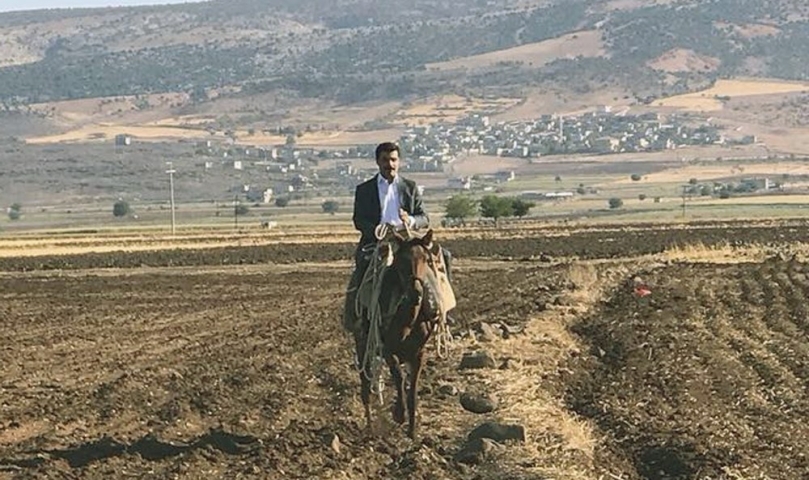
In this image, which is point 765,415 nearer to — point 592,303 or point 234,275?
point 592,303

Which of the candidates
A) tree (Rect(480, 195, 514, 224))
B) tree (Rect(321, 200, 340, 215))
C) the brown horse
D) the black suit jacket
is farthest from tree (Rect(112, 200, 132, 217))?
the brown horse

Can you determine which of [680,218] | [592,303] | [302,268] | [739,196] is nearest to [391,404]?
[592,303]

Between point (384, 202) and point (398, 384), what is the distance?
1.69 m

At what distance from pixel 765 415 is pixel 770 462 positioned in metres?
2.29

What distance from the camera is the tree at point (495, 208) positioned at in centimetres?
10181

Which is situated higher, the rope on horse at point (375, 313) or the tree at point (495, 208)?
the rope on horse at point (375, 313)

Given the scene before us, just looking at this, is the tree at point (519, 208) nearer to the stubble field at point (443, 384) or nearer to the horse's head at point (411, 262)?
the stubble field at point (443, 384)

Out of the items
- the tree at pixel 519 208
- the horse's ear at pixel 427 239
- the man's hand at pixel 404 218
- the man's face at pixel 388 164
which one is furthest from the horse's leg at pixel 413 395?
the tree at pixel 519 208

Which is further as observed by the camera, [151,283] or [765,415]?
[151,283]

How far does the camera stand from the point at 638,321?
23.5 metres

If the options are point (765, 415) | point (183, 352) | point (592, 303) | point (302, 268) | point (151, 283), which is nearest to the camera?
point (765, 415)

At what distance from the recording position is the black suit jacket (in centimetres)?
1378

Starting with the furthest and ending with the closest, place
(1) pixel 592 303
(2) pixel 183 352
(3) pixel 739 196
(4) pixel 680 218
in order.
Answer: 1. (3) pixel 739 196
2. (4) pixel 680 218
3. (1) pixel 592 303
4. (2) pixel 183 352

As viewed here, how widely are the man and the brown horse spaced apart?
425 mm
